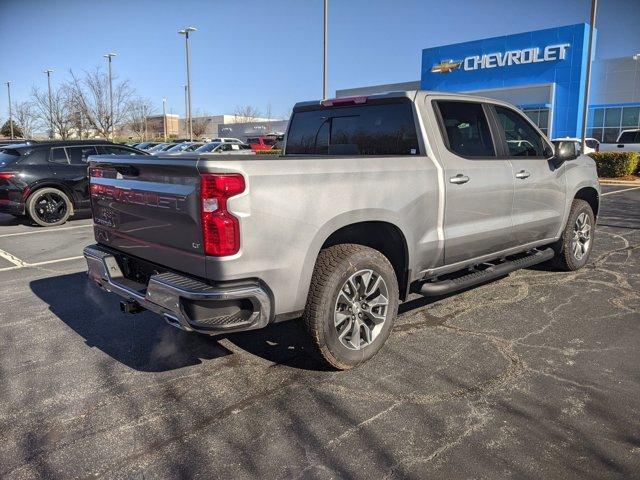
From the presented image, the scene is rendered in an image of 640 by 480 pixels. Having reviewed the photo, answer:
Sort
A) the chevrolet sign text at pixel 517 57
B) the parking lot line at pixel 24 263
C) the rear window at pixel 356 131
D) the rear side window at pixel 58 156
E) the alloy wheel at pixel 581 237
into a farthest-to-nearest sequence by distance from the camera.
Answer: the chevrolet sign text at pixel 517 57 < the rear side window at pixel 58 156 < the parking lot line at pixel 24 263 < the alloy wheel at pixel 581 237 < the rear window at pixel 356 131

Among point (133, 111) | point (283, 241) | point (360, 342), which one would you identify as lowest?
point (360, 342)

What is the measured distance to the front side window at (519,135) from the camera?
4980 mm

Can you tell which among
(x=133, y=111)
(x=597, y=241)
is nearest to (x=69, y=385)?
(x=597, y=241)

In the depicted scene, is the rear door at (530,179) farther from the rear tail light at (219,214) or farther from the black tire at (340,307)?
the rear tail light at (219,214)

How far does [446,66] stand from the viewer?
36.0 meters

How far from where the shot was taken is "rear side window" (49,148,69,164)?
34.3 ft

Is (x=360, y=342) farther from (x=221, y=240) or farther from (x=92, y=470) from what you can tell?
(x=92, y=470)

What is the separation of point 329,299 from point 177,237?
1.03m

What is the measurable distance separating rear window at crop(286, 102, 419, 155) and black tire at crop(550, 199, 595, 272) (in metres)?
2.64

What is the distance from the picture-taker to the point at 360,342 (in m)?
3.70

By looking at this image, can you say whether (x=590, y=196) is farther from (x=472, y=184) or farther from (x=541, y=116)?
(x=541, y=116)

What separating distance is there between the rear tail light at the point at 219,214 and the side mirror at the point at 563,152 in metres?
3.72

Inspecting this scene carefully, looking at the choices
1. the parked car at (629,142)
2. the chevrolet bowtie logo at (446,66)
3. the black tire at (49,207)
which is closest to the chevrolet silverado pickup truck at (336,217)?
the black tire at (49,207)

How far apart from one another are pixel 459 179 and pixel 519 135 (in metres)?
1.35
